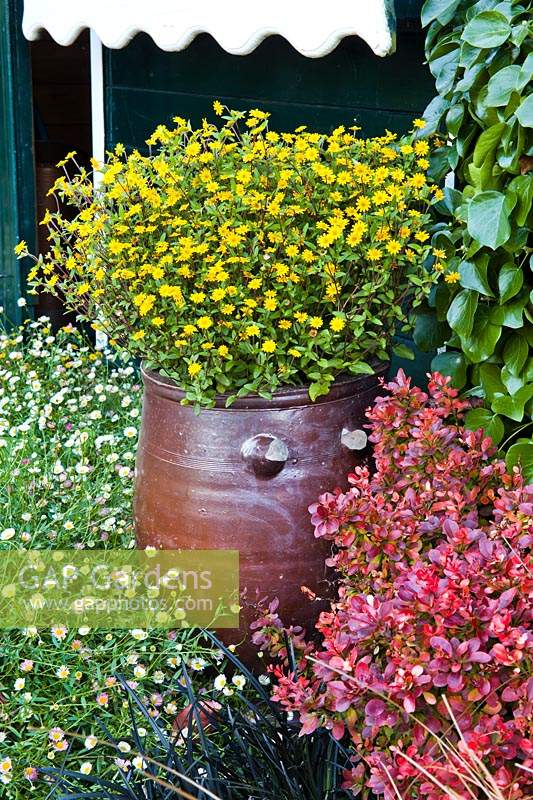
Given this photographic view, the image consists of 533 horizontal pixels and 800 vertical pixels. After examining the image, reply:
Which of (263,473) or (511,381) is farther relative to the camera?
(263,473)

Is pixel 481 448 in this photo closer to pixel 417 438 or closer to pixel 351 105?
pixel 417 438

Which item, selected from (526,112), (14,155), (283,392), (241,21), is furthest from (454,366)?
(14,155)

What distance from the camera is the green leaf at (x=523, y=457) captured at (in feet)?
6.81

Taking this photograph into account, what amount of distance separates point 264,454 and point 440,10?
108cm

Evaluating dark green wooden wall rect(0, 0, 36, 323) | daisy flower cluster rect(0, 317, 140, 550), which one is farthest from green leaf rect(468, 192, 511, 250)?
dark green wooden wall rect(0, 0, 36, 323)

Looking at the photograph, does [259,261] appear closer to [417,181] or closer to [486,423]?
[417,181]

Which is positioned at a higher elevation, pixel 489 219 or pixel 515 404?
pixel 489 219

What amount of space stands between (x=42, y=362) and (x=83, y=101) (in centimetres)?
370

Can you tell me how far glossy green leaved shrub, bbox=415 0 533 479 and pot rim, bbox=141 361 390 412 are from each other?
179mm

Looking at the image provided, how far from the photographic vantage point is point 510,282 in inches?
80.7

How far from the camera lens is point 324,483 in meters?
2.35

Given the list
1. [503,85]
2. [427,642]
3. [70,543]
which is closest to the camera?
[427,642]

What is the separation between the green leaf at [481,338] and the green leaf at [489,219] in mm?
207

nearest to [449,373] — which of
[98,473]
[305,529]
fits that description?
[305,529]
